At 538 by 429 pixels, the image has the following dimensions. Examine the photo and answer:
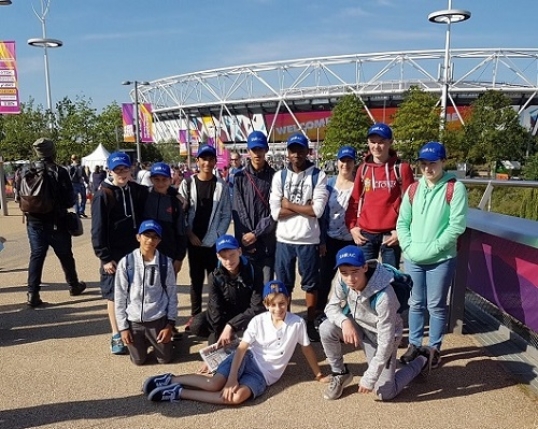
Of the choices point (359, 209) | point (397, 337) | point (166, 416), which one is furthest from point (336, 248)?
point (166, 416)

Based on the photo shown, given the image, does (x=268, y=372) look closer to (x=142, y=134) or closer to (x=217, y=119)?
(x=142, y=134)

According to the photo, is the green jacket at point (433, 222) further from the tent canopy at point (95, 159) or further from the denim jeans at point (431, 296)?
the tent canopy at point (95, 159)

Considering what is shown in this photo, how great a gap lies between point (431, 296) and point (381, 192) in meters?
0.93

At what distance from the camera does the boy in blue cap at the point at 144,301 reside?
11.8 feet

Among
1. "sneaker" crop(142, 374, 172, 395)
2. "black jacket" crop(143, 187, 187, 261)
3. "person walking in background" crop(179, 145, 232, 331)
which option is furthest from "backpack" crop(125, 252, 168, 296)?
"sneaker" crop(142, 374, 172, 395)

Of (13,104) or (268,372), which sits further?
(13,104)

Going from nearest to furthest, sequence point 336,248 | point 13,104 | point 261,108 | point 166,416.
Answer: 1. point 166,416
2. point 336,248
3. point 13,104
4. point 261,108

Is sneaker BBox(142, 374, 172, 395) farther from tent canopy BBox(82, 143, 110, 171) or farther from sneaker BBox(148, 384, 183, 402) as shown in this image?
tent canopy BBox(82, 143, 110, 171)

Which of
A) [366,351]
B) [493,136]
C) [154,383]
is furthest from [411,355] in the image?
[493,136]

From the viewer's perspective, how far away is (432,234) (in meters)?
3.31

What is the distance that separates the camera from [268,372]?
127 inches

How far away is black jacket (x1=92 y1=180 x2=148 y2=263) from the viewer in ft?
12.4

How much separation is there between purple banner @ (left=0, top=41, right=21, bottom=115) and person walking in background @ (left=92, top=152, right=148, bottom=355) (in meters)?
8.94

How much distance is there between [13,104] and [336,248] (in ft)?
33.6
